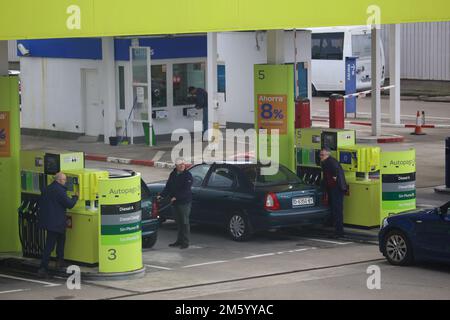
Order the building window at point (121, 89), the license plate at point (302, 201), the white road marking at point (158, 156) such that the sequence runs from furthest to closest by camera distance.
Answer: the building window at point (121, 89), the white road marking at point (158, 156), the license plate at point (302, 201)

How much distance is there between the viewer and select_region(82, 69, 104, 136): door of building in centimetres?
3350

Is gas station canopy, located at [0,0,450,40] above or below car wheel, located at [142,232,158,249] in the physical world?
above

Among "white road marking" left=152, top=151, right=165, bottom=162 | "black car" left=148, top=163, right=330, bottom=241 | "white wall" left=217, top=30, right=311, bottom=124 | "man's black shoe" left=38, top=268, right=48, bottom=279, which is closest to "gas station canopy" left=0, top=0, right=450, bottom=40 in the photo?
"man's black shoe" left=38, top=268, right=48, bottom=279

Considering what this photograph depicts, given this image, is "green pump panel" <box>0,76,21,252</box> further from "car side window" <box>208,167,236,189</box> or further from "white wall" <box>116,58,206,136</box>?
"white wall" <box>116,58,206,136</box>

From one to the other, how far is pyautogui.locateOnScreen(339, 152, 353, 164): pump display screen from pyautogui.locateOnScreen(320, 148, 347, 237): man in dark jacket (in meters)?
0.46

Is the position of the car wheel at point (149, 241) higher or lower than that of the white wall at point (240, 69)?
lower

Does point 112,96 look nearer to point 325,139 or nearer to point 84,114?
point 84,114

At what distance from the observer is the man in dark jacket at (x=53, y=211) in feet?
53.5

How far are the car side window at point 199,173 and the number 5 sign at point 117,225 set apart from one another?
13.3ft

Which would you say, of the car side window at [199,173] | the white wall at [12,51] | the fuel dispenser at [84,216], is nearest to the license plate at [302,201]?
the car side window at [199,173]

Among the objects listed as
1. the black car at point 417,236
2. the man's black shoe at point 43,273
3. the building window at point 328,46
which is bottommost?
the man's black shoe at point 43,273

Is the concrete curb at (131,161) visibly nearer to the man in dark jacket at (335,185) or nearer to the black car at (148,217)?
the man in dark jacket at (335,185)

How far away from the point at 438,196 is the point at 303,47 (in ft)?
41.6

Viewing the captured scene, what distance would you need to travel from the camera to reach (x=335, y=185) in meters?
19.2
